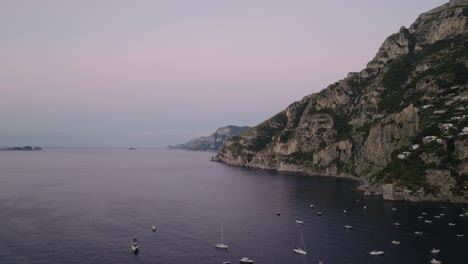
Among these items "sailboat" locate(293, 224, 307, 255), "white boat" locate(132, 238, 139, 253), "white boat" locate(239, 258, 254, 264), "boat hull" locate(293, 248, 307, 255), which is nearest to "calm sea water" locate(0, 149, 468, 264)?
"sailboat" locate(293, 224, 307, 255)

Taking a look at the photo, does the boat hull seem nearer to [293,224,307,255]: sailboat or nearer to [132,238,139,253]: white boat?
[293,224,307,255]: sailboat

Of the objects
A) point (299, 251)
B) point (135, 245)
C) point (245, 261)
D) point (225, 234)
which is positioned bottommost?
point (245, 261)

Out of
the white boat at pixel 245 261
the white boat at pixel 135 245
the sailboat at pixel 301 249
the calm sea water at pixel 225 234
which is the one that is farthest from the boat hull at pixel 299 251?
the white boat at pixel 135 245

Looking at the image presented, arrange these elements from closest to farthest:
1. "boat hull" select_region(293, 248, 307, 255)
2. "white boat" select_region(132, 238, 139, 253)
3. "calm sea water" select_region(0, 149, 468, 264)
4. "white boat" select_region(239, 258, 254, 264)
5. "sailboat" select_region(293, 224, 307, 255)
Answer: "white boat" select_region(239, 258, 254, 264), "calm sea water" select_region(0, 149, 468, 264), "boat hull" select_region(293, 248, 307, 255), "sailboat" select_region(293, 224, 307, 255), "white boat" select_region(132, 238, 139, 253)

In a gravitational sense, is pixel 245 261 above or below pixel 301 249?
below

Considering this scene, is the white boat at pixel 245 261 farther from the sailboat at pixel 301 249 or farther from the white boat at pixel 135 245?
the white boat at pixel 135 245

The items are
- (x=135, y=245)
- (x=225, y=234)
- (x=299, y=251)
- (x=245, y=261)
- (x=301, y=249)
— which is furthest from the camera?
(x=225, y=234)


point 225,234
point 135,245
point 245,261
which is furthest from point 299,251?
→ point 135,245

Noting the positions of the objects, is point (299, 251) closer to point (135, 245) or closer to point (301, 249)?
point (301, 249)

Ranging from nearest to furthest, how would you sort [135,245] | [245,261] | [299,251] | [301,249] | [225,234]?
[245,261]
[299,251]
[301,249]
[135,245]
[225,234]

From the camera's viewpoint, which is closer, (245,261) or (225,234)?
(245,261)

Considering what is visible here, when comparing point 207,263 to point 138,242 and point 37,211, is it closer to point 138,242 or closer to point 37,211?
point 138,242

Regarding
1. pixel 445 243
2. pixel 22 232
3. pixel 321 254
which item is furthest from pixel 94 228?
pixel 445 243
